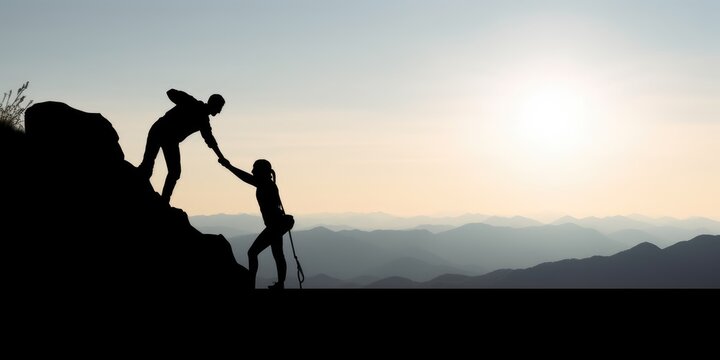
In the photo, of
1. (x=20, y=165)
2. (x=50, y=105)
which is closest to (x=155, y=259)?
(x=20, y=165)

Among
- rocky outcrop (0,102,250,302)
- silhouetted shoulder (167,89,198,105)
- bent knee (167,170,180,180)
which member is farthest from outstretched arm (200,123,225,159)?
rocky outcrop (0,102,250,302)

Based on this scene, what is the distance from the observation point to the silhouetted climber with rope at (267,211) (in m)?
12.1

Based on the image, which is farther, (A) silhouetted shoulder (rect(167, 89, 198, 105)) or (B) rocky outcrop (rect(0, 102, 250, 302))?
(A) silhouetted shoulder (rect(167, 89, 198, 105))

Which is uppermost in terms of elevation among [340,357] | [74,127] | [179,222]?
[74,127]

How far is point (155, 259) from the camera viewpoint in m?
10.6

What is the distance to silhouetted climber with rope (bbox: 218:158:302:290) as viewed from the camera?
12094 millimetres

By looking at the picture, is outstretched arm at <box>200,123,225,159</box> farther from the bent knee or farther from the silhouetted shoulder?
the bent knee

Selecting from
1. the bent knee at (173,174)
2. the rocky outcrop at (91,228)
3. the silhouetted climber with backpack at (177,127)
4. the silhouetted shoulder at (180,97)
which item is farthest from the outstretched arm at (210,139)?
the rocky outcrop at (91,228)

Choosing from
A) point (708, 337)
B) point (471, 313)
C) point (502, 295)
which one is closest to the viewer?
point (708, 337)

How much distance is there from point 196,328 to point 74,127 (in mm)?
4081

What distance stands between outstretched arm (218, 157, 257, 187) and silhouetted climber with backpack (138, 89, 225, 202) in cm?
10

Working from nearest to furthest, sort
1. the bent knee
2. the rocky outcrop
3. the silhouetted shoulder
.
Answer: the rocky outcrop < the silhouetted shoulder < the bent knee

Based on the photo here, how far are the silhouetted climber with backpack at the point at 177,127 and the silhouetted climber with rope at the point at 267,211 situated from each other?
63 centimetres

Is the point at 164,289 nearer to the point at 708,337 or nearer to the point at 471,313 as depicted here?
the point at 471,313
